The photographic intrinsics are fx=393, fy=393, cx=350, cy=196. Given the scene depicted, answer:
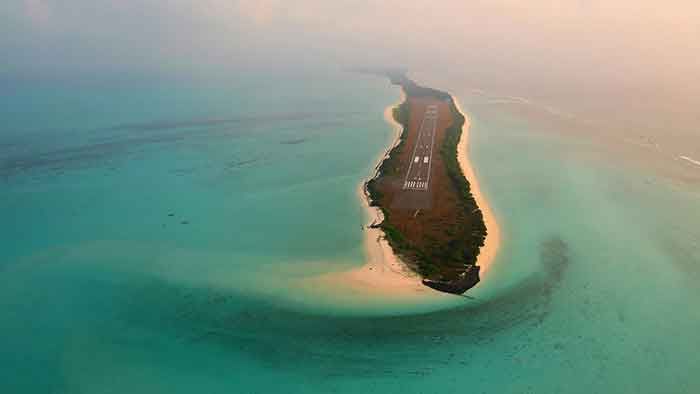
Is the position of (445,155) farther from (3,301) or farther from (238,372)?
(3,301)

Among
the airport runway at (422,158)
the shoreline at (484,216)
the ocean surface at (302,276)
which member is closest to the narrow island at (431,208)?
the airport runway at (422,158)

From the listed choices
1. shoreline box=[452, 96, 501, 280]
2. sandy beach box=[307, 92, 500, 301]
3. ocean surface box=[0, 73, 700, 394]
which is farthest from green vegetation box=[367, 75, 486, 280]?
ocean surface box=[0, 73, 700, 394]

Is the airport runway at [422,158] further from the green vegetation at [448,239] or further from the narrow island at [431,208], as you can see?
the green vegetation at [448,239]

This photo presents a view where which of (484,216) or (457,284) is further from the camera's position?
(484,216)

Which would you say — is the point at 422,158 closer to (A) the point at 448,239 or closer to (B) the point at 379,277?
(A) the point at 448,239

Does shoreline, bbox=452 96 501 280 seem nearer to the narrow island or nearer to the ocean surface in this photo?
the narrow island

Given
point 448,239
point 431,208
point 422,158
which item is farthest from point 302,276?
point 422,158
